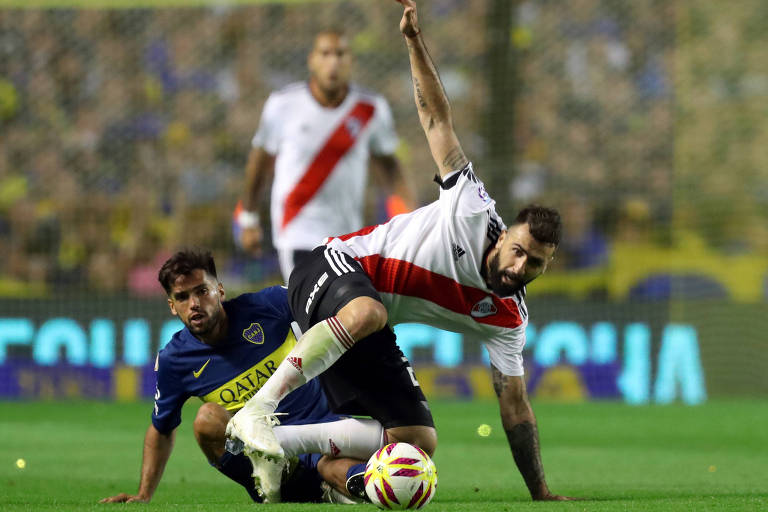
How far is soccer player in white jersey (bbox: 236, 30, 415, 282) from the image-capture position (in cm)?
852

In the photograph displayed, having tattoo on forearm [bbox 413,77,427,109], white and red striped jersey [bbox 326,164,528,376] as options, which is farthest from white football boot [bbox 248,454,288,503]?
tattoo on forearm [bbox 413,77,427,109]

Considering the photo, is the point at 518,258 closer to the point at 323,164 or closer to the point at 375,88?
the point at 323,164

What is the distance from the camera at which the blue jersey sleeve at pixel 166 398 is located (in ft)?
18.0

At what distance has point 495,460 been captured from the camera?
777cm

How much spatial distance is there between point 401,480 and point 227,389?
126cm

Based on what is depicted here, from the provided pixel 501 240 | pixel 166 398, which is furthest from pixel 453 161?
pixel 166 398

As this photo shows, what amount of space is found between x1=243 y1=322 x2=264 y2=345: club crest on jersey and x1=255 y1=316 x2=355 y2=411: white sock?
30.0 inches

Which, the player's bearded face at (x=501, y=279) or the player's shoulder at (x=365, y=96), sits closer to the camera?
the player's bearded face at (x=501, y=279)

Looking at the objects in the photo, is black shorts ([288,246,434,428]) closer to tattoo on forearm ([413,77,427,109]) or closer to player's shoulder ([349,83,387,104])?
tattoo on forearm ([413,77,427,109])

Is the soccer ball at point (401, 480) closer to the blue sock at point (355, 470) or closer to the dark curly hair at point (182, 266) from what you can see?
the blue sock at point (355, 470)

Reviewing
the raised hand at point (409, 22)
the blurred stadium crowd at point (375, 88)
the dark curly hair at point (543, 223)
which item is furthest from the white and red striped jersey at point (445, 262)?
the blurred stadium crowd at point (375, 88)

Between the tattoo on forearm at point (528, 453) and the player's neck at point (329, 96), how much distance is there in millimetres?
3612

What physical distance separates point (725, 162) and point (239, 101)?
606cm

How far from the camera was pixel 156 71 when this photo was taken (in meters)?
14.9
